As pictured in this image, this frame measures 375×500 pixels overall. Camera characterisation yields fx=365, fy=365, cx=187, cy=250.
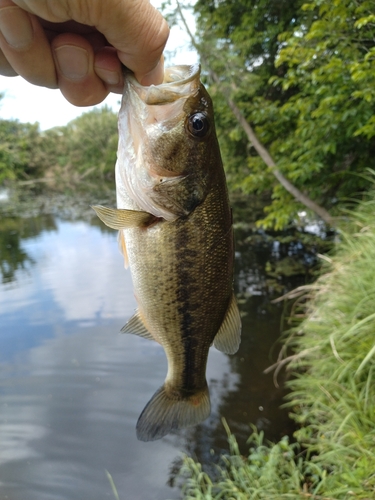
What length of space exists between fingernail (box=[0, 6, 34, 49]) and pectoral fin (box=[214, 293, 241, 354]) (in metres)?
1.32

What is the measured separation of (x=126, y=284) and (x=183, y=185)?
27.2 feet

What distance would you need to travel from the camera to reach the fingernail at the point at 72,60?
1.51 metres

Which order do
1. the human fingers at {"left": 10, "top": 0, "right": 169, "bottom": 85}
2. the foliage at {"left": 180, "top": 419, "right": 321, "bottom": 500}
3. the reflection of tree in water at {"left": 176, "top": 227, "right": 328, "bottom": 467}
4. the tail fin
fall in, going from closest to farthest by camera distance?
the human fingers at {"left": 10, "top": 0, "right": 169, "bottom": 85} → the tail fin → the foliage at {"left": 180, "top": 419, "right": 321, "bottom": 500} → the reflection of tree in water at {"left": 176, "top": 227, "right": 328, "bottom": 467}

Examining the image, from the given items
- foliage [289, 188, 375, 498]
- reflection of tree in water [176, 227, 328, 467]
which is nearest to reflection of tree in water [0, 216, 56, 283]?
reflection of tree in water [176, 227, 328, 467]

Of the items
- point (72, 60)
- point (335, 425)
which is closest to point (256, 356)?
point (335, 425)

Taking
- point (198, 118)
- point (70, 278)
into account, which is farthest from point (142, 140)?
point (70, 278)

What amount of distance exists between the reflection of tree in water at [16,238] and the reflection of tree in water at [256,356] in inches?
267

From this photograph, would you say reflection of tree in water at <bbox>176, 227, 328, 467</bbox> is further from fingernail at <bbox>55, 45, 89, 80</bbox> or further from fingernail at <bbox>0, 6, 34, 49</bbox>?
fingernail at <bbox>0, 6, 34, 49</bbox>

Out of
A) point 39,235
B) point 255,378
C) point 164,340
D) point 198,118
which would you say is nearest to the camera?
point 198,118

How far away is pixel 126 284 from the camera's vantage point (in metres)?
9.52

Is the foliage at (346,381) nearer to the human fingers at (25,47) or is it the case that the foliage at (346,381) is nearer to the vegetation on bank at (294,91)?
the vegetation on bank at (294,91)

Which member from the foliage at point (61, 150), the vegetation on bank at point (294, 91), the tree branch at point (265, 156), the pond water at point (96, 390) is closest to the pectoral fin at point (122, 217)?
the pond water at point (96, 390)

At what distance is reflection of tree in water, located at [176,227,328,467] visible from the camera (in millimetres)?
4688

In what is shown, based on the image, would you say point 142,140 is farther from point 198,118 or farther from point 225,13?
point 225,13
